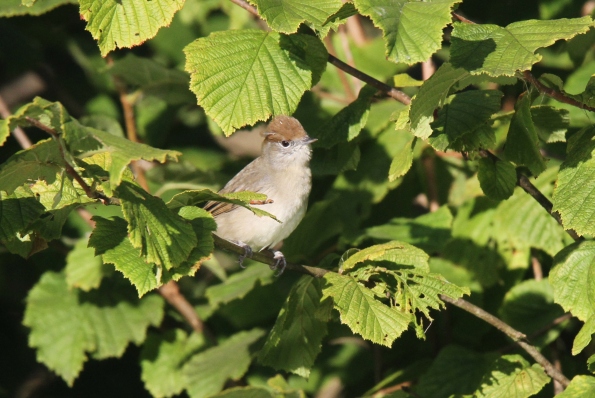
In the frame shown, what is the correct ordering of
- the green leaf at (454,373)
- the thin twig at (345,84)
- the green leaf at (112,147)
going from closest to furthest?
the green leaf at (112,147) → the green leaf at (454,373) → the thin twig at (345,84)

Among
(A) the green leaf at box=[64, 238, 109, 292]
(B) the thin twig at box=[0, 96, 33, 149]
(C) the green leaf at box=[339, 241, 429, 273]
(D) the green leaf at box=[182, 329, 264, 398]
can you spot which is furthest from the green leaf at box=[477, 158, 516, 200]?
(B) the thin twig at box=[0, 96, 33, 149]

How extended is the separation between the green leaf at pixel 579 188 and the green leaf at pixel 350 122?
76 centimetres

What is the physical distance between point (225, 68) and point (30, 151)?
2.38ft

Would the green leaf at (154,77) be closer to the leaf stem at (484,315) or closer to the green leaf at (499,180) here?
the leaf stem at (484,315)

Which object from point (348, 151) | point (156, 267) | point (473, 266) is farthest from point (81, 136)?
point (473, 266)

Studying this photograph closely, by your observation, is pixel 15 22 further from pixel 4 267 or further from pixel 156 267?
pixel 156 267

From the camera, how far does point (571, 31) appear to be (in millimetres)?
2076

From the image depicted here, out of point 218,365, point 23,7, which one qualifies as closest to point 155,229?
point 218,365

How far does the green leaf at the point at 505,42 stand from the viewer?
2.01 m

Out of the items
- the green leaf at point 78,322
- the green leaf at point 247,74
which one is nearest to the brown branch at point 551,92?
the green leaf at point 247,74

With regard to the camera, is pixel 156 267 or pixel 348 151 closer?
pixel 156 267

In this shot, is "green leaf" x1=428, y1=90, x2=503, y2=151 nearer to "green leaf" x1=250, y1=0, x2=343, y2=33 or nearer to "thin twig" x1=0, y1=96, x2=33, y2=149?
"green leaf" x1=250, y1=0, x2=343, y2=33

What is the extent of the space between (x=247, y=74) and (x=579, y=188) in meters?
1.07

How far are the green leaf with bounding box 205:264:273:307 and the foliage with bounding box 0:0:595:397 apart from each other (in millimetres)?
20
